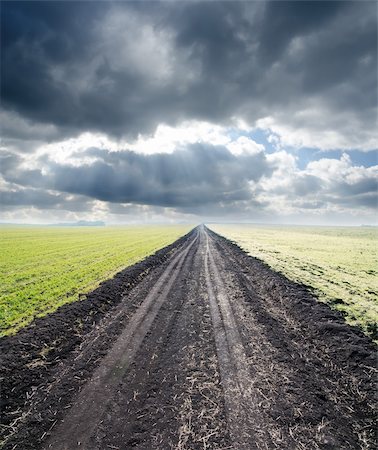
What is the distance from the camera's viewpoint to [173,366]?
809cm

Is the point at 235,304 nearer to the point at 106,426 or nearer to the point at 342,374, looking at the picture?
the point at 342,374

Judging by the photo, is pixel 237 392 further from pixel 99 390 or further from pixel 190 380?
pixel 99 390

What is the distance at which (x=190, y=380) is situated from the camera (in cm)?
734

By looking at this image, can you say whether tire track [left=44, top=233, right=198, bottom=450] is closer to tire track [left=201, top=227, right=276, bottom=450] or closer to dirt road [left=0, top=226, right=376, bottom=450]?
dirt road [left=0, top=226, right=376, bottom=450]

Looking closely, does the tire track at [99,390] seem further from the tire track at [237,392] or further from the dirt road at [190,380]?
the tire track at [237,392]

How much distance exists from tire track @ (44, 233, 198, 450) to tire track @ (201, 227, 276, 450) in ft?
9.73

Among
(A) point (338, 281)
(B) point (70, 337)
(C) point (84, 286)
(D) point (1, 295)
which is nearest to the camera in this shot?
(B) point (70, 337)

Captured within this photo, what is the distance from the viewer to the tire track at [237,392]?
17.6 ft

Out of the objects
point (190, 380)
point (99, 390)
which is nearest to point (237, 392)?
point (190, 380)

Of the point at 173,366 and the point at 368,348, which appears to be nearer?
the point at 173,366

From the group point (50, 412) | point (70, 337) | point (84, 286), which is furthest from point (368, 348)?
point (84, 286)

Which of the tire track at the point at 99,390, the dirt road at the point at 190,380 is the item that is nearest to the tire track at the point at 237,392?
the dirt road at the point at 190,380

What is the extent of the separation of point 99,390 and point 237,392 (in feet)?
11.9

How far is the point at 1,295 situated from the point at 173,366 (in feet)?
44.4
